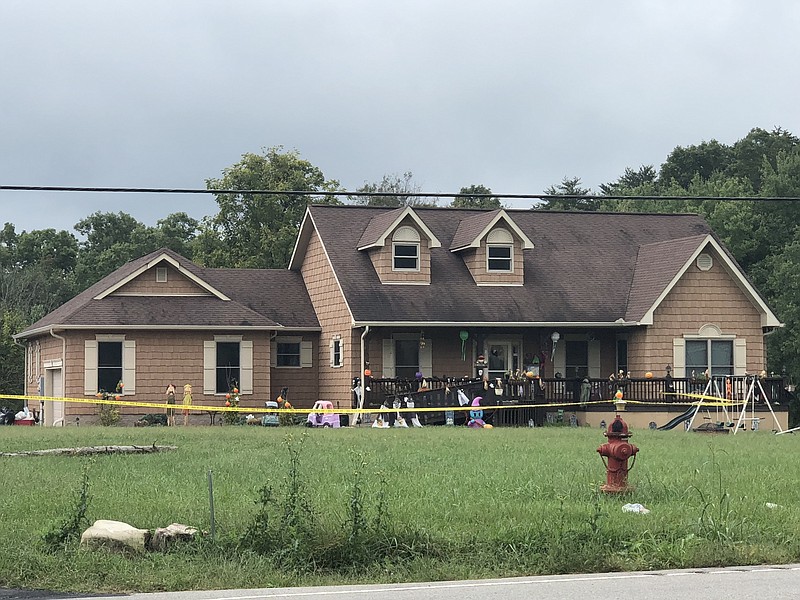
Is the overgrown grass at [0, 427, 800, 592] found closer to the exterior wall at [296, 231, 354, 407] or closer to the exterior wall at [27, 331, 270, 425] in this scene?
the exterior wall at [27, 331, 270, 425]

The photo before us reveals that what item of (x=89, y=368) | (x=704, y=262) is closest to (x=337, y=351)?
(x=89, y=368)

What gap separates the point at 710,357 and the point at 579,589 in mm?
32252

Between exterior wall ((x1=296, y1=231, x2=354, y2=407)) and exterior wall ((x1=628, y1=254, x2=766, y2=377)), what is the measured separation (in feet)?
30.9

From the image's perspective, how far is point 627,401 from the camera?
3959cm

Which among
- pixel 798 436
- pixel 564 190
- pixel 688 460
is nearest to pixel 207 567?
pixel 688 460

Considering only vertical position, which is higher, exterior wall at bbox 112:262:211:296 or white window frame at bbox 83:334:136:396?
exterior wall at bbox 112:262:211:296

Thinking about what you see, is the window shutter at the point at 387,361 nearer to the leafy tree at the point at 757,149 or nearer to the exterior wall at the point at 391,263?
the exterior wall at the point at 391,263

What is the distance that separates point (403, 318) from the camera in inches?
1597

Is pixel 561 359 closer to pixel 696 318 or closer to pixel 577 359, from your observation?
pixel 577 359

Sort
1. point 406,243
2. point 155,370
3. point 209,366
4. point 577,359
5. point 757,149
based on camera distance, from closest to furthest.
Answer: point 155,370
point 209,366
point 406,243
point 577,359
point 757,149

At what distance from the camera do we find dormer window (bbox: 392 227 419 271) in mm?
42438

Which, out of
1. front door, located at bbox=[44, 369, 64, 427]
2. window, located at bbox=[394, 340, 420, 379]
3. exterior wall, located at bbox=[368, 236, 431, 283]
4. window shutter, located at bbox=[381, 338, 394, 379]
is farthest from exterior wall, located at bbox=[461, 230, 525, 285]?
front door, located at bbox=[44, 369, 64, 427]

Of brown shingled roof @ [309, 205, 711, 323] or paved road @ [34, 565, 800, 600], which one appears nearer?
paved road @ [34, 565, 800, 600]

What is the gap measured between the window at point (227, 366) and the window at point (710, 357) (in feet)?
48.3
